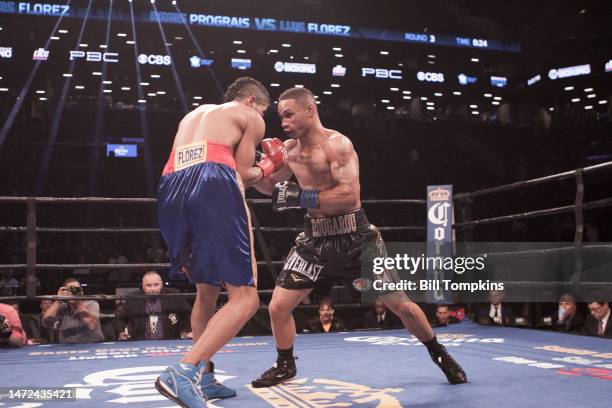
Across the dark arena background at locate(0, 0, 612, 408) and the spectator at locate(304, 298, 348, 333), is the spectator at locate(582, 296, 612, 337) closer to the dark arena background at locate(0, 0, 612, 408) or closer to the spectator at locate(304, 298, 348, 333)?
the dark arena background at locate(0, 0, 612, 408)

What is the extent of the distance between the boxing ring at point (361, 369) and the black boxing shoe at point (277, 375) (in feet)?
0.15

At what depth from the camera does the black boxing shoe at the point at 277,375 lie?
2518 mm

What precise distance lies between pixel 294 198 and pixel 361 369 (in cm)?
90

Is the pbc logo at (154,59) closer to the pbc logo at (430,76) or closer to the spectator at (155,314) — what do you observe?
the pbc logo at (430,76)

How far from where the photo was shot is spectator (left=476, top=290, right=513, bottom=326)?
4.95m

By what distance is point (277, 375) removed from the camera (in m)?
2.57

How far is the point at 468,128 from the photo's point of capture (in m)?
20.3

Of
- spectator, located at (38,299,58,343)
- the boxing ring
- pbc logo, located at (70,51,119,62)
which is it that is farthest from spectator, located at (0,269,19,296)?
pbc logo, located at (70,51,119,62)

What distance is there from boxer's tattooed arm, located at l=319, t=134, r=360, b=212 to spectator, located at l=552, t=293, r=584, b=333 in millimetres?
2342

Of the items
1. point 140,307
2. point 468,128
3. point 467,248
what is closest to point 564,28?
point 468,128

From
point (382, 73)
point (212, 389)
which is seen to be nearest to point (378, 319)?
point (212, 389)

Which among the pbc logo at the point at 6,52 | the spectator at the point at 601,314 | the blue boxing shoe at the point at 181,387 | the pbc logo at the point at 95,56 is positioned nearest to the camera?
the blue boxing shoe at the point at 181,387

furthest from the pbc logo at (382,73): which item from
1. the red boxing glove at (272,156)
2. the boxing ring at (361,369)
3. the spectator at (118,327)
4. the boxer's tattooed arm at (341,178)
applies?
the red boxing glove at (272,156)

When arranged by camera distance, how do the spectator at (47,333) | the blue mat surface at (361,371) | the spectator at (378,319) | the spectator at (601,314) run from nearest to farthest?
the blue mat surface at (361,371) → the spectator at (601,314) → the spectator at (47,333) → the spectator at (378,319)
